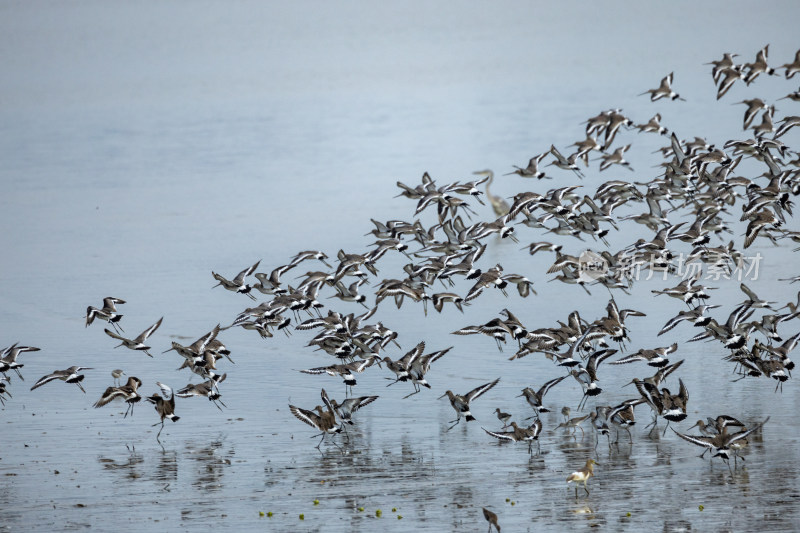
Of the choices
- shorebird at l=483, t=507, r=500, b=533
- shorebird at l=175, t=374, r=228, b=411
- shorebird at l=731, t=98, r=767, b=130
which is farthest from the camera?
shorebird at l=731, t=98, r=767, b=130

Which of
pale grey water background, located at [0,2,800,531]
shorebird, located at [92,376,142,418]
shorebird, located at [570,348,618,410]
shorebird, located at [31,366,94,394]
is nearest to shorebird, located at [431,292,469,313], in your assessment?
pale grey water background, located at [0,2,800,531]

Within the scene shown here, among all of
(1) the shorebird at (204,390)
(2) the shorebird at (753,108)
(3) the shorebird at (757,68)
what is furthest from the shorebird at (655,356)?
(3) the shorebird at (757,68)

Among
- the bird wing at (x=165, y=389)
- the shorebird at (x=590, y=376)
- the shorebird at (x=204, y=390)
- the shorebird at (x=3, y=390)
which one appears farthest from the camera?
the shorebird at (x=3, y=390)

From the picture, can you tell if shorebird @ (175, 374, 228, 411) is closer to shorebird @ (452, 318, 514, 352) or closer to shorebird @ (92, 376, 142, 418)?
shorebird @ (92, 376, 142, 418)

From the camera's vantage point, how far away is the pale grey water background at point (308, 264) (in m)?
10.7

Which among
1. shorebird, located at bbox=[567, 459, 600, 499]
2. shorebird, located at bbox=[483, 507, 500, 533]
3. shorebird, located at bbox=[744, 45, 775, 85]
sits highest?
shorebird, located at bbox=[744, 45, 775, 85]

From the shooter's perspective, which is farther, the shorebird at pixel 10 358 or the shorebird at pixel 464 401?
the shorebird at pixel 10 358

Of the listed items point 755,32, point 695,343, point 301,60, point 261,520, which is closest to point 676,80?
point 755,32

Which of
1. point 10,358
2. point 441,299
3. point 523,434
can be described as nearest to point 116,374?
point 10,358

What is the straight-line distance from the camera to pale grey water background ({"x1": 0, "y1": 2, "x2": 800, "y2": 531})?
1069cm

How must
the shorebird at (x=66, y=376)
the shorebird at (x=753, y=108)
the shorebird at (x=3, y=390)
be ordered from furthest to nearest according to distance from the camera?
the shorebird at (x=753, y=108) → the shorebird at (x=66, y=376) → the shorebird at (x=3, y=390)

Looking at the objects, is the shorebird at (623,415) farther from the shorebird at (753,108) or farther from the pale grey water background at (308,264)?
the shorebird at (753,108)

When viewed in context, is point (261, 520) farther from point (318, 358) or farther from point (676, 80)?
point (676, 80)

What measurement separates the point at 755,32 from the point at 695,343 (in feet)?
119
